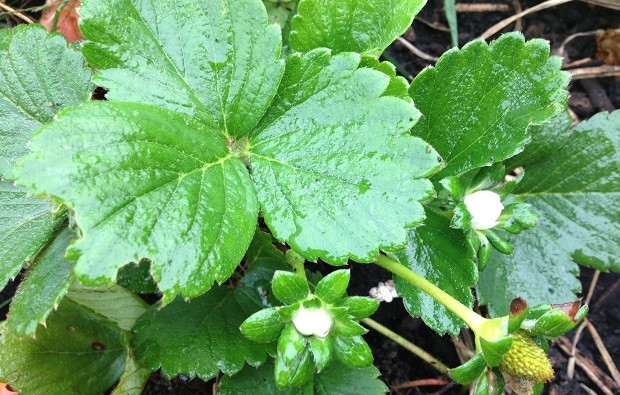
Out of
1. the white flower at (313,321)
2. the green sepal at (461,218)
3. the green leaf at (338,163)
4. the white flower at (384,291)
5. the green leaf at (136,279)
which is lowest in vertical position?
the white flower at (384,291)

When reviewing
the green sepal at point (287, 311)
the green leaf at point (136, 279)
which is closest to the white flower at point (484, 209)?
the green sepal at point (287, 311)

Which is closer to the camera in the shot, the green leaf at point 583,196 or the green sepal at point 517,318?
the green sepal at point 517,318

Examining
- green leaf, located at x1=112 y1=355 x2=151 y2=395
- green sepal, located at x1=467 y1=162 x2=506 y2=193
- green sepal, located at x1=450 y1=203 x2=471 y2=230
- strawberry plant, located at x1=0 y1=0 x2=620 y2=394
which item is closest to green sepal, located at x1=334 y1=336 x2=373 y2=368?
strawberry plant, located at x1=0 y1=0 x2=620 y2=394

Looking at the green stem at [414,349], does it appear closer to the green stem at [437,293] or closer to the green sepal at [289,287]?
the green stem at [437,293]

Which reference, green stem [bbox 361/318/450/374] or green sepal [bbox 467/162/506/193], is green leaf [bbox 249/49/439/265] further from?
green stem [bbox 361/318/450/374]

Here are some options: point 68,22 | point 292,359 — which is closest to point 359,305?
point 292,359

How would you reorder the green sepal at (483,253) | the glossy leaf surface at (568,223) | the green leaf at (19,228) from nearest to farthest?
the green leaf at (19,228) < the green sepal at (483,253) < the glossy leaf surface at (568,223)

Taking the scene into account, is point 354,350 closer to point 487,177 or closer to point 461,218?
point 461,218
